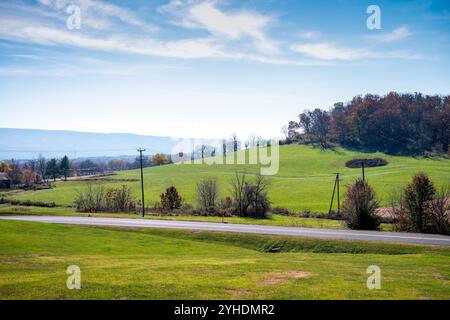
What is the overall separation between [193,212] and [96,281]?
4622 cm

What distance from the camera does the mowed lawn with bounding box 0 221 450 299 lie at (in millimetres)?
15570

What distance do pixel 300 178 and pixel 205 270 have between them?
89.1 metres

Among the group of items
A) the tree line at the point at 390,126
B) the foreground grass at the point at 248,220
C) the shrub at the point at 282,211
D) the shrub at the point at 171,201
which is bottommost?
the shrub at the point at 282,211

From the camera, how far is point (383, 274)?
66.3ft

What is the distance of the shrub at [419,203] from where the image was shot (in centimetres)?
4109

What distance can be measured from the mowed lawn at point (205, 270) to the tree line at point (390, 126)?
106431 mm

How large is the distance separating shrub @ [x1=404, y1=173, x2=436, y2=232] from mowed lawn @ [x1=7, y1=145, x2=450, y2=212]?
1065 inches

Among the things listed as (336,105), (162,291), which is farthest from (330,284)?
(336,105)

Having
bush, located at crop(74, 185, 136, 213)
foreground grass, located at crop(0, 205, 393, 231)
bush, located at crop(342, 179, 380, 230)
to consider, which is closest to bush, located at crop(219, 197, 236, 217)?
foreground grass, located at crop(0, 205, 393, 231)

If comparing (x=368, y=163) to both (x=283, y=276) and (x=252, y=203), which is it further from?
(x=283, y=276)

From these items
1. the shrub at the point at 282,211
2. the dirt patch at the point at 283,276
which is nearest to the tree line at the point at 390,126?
the shrub at the point at 282,211

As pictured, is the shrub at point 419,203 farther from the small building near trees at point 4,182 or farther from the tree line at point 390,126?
the small building near trees at point 4,182

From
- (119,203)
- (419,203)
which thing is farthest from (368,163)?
(419,203)
